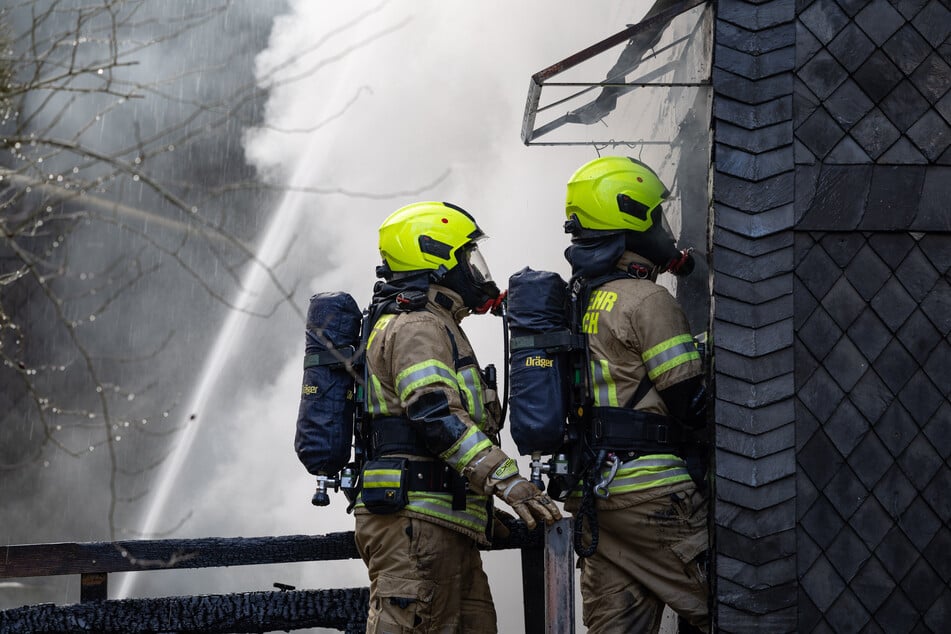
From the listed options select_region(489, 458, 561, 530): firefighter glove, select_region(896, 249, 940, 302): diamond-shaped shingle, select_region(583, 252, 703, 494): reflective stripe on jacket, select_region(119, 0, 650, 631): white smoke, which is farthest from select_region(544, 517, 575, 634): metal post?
select_region(119, 0, 650, 631): white smoke

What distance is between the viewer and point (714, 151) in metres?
4.11

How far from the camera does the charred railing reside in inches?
187

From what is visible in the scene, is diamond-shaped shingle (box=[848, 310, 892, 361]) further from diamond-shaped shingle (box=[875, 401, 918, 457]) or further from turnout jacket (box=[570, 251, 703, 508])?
turnout jacket (box=[570, 251, 703, 508])

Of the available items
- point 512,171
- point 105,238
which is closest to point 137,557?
point 512,171

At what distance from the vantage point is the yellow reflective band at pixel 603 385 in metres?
4.25

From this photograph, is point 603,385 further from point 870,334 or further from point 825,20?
point 825,20

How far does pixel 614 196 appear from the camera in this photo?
14.6 ft

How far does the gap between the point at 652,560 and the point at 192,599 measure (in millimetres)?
2040

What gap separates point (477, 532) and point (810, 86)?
7.30 feet

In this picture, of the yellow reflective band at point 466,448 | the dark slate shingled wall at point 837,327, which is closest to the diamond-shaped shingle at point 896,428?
the dark slate shingled wall at point 837,327

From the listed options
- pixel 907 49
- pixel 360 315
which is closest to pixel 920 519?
pixel 907 49

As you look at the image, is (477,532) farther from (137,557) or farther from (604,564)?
(137,557)

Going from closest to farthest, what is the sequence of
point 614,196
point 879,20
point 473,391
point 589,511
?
point 879,20
point 589,511
point 614,196
point 473,391

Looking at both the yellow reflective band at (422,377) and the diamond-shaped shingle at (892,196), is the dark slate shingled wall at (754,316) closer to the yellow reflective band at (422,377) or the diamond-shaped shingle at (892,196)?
the diamond-shaped shingle at (892,196)
